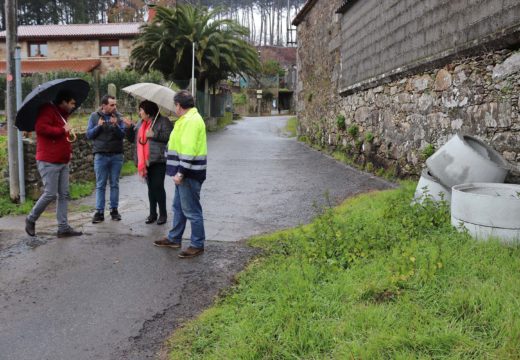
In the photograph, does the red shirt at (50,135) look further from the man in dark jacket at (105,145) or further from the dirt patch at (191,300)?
the dirt patch at (191,300)

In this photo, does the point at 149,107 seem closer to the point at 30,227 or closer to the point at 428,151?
the point at 30,227

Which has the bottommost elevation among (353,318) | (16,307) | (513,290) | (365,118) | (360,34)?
(16,307)

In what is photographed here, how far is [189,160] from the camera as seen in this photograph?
5121mm

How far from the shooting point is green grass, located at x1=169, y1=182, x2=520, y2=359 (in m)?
2.86

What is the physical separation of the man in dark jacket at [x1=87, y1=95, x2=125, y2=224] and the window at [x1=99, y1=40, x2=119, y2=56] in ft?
96.5

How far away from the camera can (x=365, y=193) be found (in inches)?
310

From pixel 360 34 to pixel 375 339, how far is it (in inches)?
395

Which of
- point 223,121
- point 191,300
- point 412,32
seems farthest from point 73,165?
point 223,121

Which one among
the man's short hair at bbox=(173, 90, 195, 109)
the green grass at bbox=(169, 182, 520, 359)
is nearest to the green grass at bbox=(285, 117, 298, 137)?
the man's short hair at bbox=(173, 90, 195, 109)

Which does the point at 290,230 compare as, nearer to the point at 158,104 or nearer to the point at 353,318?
the point at 158,104

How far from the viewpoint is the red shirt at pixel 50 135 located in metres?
5.72

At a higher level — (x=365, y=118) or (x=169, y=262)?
(x=365, y=118)

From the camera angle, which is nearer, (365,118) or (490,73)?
(490,73)

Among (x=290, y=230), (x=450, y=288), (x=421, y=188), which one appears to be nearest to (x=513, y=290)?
(x=450, y=288)
